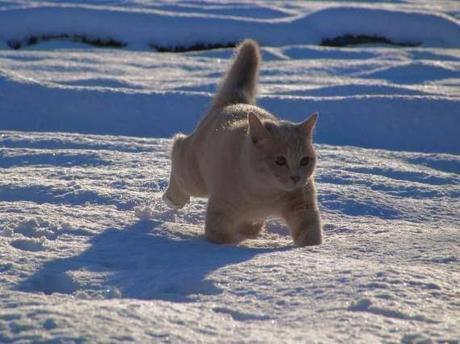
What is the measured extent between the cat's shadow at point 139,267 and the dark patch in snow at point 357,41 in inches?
359

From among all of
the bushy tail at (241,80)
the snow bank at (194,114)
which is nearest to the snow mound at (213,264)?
the bushy tail at (241,80)

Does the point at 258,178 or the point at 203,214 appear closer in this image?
the point at 258,178

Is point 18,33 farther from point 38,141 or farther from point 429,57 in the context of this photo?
point 38,141

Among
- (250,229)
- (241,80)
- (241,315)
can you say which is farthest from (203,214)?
(241,315)

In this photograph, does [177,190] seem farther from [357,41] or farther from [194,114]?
[357,41]

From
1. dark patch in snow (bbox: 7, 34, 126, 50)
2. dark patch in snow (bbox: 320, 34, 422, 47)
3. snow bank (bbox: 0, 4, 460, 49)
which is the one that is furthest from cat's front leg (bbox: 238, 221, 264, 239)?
dark patch in snow (bbox: 320, 34, 422, 47)

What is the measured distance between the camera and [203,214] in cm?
444

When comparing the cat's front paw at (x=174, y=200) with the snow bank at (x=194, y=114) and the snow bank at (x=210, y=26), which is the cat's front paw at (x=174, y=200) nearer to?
the snow bank at (x=194, y=114)

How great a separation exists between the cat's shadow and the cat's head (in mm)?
310

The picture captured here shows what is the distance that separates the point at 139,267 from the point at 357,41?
9.92 metres

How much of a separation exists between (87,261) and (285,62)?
7.12 meters

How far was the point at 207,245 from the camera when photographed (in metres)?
3.70

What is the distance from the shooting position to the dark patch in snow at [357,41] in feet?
41.2

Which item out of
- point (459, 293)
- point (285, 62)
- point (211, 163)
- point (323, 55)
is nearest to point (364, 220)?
point (211, 163)
